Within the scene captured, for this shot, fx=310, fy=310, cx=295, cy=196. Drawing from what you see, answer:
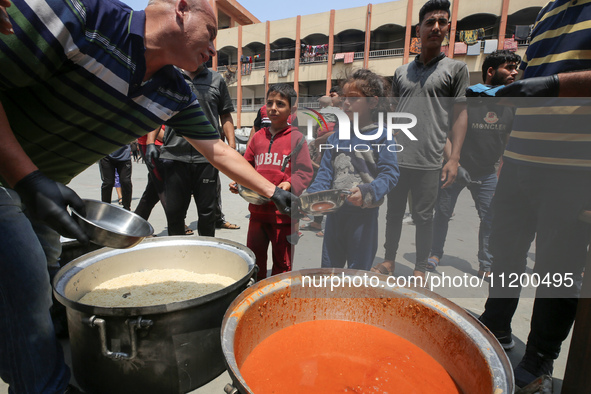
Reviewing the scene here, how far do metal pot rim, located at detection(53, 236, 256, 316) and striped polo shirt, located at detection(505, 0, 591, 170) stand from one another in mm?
1488

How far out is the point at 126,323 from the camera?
4.08ft

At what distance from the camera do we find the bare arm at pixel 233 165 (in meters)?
1.67

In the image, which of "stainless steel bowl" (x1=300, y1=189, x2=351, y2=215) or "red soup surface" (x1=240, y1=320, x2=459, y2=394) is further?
"stainless steel bowl" (x1=300, y1=189, x2=351, y2=215)

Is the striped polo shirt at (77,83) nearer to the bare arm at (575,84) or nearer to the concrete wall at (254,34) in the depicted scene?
the bare arm at (575,84)

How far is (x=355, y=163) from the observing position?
1522mm

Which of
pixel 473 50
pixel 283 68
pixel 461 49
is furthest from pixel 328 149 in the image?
pixel 283 68

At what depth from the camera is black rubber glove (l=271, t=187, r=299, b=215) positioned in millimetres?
1631

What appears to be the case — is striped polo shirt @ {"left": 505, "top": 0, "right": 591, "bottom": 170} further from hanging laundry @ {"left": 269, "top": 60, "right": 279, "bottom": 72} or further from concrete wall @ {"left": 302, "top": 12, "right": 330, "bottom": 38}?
hanging laundry @ {"left": 269, "top": 60, "right": 279, "bottom": 72}

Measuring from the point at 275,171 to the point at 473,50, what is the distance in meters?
23.2

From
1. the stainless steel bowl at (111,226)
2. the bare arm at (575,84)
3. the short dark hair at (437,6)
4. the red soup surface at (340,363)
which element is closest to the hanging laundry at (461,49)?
the short dark hair at (437,6)

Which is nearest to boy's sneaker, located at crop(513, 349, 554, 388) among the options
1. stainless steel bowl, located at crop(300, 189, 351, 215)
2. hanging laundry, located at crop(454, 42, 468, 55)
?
stainless steel bowl, located at crop(300, 189, 351, 215)

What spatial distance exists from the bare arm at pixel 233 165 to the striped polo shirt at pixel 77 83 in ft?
0.94

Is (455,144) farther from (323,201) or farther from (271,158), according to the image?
(271,158)

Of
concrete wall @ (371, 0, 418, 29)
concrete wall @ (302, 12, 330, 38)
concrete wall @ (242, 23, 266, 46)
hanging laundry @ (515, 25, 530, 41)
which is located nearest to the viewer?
hanging laundry @ (515, 25, 530, 41)
